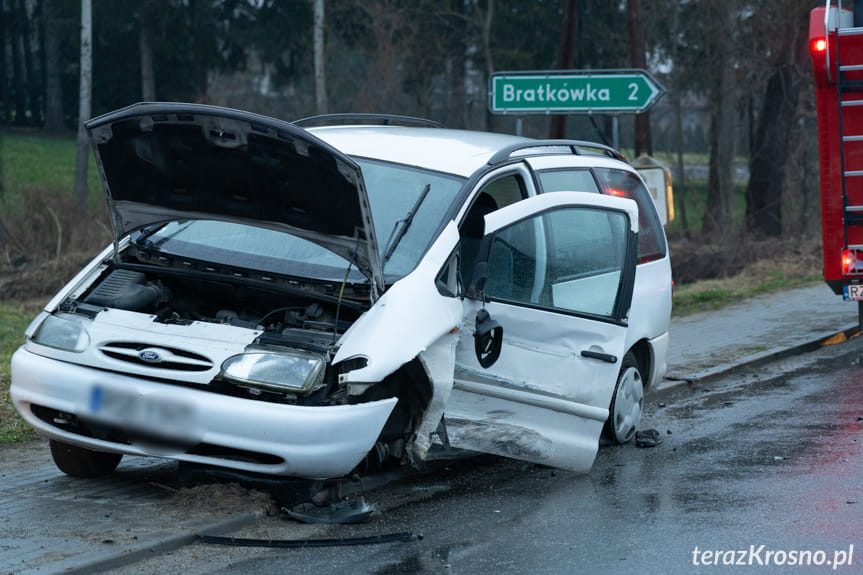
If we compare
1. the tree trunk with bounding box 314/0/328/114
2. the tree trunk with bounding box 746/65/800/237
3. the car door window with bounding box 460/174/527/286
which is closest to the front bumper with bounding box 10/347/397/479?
the car door window with bounding box 460/174/527/286

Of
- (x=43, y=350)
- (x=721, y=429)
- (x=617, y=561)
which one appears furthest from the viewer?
(x=721, y=429)

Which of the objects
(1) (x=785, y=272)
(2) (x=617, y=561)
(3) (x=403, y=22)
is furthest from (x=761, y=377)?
(3) (x=403, y=22)

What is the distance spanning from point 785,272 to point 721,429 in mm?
11927

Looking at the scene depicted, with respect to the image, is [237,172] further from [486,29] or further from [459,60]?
[459,60]

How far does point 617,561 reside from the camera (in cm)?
483

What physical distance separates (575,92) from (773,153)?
14.3 m

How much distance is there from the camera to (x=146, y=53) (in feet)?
149

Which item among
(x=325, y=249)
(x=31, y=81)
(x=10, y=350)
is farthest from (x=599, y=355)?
(x=31, y=81)

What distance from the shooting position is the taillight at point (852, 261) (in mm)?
10641

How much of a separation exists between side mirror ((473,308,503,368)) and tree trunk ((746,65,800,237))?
20136mm

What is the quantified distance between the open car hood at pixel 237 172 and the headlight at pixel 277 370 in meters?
0.58

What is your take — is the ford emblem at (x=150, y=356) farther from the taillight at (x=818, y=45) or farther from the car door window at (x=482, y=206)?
the taillight at (x=818, y=45)

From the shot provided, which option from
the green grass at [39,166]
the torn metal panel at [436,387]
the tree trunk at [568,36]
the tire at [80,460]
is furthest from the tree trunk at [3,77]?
the torn metal panel at [436,387]

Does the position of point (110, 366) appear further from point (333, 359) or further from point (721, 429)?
point (721, 429)
